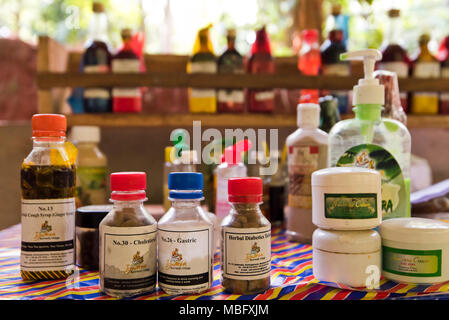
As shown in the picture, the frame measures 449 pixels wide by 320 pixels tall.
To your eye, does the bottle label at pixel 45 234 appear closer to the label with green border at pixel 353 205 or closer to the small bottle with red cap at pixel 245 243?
the small bottle with red cap at pixel 245 243

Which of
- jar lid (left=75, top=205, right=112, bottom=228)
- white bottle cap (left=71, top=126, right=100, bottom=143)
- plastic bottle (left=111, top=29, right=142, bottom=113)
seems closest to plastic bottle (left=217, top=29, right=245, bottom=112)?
plastic bottle (left=111, top=29, right=142, bottom=113)

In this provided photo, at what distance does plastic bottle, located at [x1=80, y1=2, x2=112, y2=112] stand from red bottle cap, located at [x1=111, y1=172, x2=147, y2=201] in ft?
2.11

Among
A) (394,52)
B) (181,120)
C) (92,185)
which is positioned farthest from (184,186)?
(394,52)

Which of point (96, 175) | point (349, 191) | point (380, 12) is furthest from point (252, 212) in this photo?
point (380, 12)

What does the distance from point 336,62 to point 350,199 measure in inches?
27.5

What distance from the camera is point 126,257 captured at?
1.30 ft

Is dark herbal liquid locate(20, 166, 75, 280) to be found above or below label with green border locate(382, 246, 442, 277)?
above

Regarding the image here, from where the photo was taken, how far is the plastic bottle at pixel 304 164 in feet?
2.10

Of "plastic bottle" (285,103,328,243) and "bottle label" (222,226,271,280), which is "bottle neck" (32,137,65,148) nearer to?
"bottle label" (222,226,271,280)

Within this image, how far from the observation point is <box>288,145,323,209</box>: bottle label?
639mm

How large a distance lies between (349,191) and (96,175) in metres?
0.62

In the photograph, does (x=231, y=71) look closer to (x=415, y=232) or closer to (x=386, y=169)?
(x=386, y=169)

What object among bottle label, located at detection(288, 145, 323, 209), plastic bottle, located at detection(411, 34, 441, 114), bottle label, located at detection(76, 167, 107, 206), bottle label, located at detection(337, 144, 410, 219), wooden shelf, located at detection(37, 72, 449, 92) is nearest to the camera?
bottle label, located at detection(337, 144, 410, 219)

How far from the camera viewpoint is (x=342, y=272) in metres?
0.43
